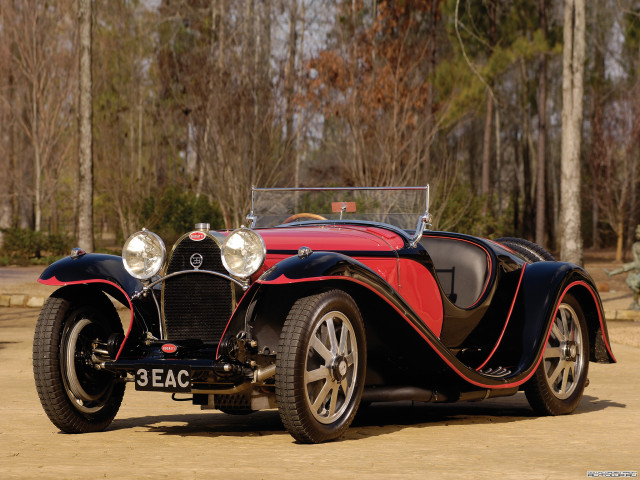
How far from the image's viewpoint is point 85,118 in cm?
2102

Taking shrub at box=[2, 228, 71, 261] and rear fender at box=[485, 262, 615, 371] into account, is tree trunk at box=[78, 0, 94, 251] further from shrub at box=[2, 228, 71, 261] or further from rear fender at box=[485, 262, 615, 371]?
rear fender at box=[485, 262, 615, 371]

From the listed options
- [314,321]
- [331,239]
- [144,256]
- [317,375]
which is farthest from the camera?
[331,239]

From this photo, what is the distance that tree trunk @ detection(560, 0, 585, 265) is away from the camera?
738 inches

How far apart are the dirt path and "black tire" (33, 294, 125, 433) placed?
143mm

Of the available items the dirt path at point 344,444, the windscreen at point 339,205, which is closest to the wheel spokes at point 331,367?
the dirt path at point 344,444

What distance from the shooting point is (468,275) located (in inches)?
296

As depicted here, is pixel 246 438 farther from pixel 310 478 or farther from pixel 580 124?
pixel 580 124

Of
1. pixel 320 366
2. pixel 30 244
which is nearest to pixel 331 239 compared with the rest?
pixel 320 366

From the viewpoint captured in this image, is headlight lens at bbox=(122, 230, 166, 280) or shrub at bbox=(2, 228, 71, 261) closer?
headlight lens at bbox=(122, 230, 166, 280)

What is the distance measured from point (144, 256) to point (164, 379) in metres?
0.95

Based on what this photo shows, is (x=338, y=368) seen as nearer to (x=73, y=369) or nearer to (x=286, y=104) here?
(x=73, y=369)

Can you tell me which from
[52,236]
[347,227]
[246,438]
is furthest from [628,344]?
[52,236]

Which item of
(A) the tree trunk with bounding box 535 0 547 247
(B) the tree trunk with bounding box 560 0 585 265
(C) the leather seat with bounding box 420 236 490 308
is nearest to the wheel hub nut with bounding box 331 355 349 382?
(C) the leather seat with bounding box 420 236 490 308

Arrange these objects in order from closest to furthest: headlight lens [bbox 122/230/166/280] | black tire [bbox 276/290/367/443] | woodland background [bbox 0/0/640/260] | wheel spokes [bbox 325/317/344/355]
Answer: black tire [bbox 276/290/367/443] → wheel spokes [bbox 325/317/344/355] → headlight lens [bbox 122/230/166/280] → woodland background [bbox 0/0/640/260]
